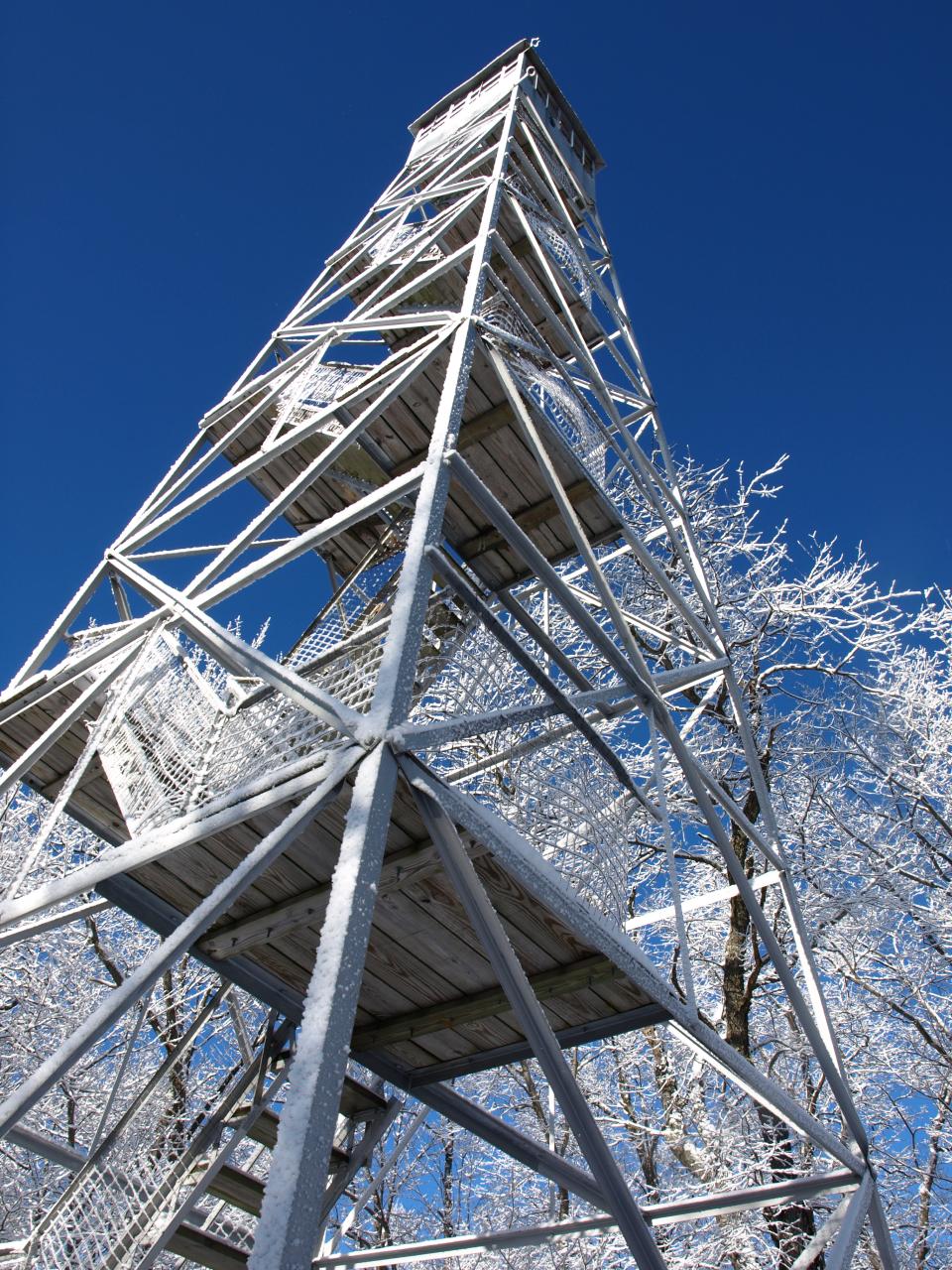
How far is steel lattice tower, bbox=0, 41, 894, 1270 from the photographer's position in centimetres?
316

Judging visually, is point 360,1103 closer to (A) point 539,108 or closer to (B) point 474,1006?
(B) point 474,1006

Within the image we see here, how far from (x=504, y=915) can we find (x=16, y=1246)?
3.73 meters

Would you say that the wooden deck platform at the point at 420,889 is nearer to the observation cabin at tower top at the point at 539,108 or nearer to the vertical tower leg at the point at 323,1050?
the vertical tower leg at the point at 323,1050

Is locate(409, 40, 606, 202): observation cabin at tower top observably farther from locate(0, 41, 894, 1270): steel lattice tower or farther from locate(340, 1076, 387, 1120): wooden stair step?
locate(340, 1076, 387, 1120): wooden stair step

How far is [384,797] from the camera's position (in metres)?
3.04

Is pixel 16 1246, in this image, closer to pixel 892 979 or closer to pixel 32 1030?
pixel 32 1030

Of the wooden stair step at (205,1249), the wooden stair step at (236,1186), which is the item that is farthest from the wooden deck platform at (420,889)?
the wooden stair step at (205,1249)

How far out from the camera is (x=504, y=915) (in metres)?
4.50

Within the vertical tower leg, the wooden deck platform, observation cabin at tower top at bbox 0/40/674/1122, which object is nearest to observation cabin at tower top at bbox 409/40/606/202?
observation cabin at tower top at bbox 0/40/674/1122

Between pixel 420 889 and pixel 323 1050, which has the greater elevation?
pixel 420 889

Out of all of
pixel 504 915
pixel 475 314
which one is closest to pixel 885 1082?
pixel 504 915

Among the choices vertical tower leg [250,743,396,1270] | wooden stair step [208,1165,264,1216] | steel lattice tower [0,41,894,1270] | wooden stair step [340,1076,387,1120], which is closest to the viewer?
vertical tower leg [250,743,396,1270]

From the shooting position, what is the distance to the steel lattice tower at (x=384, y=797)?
316cm

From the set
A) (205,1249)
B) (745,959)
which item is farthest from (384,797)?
(745,959)
